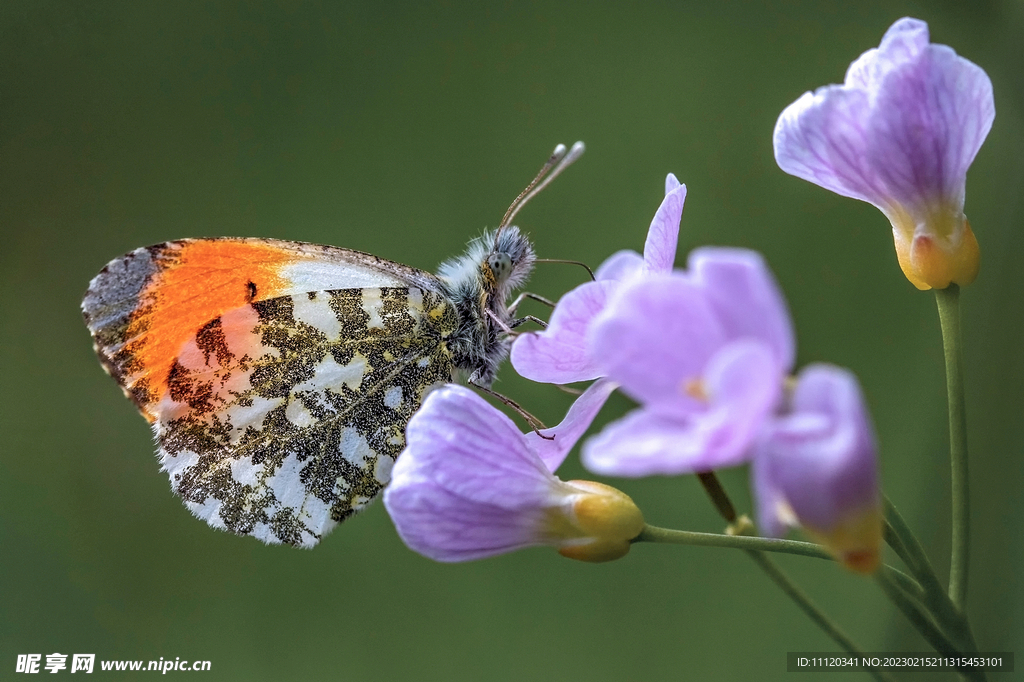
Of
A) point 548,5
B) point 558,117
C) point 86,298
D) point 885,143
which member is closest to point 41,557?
point 86,298

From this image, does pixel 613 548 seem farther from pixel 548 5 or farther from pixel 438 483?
pixel 548 5

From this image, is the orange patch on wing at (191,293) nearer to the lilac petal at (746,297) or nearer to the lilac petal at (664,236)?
the lilac petal at (664,236)

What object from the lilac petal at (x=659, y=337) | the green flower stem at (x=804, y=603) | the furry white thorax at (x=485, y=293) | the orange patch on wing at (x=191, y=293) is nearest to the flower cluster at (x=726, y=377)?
the lilac petal at (x=659, y=337)

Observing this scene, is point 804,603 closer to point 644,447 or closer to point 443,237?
point 644,447

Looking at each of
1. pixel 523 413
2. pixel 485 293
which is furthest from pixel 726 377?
pixel 485 293

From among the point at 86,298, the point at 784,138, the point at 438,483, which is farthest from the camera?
the point at 86,298

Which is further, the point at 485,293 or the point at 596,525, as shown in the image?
the point at 485,293
